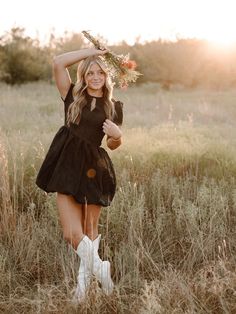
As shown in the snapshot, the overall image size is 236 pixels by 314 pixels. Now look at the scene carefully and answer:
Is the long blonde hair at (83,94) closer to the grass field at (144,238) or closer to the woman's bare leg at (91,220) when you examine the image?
the woman's bare leg at (91,220)

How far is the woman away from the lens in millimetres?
4004

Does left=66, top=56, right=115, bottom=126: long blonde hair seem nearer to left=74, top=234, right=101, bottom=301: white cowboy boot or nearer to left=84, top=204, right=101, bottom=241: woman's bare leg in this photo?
left=84, top=204, right=101, bottom=241: woman's bare leg

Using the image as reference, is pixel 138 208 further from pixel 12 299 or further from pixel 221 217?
pixel 12 299

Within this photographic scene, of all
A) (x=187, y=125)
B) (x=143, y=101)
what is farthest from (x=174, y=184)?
(x=143, y=101)

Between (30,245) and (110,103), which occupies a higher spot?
(110,103)

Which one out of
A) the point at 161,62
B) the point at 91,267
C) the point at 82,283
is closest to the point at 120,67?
the point at 91,267

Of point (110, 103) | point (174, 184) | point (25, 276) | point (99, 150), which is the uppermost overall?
point (110, 103)

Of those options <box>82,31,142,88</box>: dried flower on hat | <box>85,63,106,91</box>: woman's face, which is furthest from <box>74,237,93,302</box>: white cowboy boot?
<box>82,31,142,88</box>: dried flower on hat

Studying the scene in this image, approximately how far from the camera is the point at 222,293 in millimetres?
3697

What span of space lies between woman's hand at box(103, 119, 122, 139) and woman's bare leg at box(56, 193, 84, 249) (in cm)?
56

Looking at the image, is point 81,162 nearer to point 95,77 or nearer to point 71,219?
point 71,219

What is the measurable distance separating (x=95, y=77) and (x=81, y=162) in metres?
0.66

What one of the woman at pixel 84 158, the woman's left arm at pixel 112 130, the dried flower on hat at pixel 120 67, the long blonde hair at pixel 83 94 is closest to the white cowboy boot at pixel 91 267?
the woman at pixel 84 158

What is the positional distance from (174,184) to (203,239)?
1017 mm
